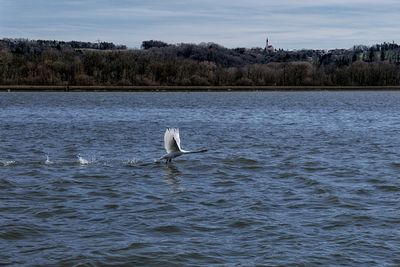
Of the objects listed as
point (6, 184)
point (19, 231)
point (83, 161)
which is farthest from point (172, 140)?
point (19, 231)

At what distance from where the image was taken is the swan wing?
80.4ft

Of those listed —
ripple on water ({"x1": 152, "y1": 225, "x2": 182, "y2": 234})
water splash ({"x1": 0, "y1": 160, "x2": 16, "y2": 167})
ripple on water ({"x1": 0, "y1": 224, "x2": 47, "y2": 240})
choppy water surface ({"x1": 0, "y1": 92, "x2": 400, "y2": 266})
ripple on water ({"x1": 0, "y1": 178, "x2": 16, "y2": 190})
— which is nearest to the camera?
choppy water surface ({"x1": 0, "y1": 92, "x2": 400, "y2": 266})

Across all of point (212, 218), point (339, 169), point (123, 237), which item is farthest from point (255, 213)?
point (339, 169)

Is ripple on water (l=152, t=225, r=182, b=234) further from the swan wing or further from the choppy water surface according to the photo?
the swan wing

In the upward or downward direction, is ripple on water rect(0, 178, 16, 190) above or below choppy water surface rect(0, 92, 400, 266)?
above

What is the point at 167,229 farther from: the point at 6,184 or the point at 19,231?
the point at 6,184

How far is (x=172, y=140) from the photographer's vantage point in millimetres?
24688

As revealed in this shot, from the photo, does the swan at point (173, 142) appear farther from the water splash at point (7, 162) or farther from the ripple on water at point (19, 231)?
the ripple on water at point (19, 231)

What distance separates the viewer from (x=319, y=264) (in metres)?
13.2

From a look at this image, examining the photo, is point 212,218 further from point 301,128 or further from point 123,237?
point 301,128

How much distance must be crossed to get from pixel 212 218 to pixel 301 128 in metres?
34.9

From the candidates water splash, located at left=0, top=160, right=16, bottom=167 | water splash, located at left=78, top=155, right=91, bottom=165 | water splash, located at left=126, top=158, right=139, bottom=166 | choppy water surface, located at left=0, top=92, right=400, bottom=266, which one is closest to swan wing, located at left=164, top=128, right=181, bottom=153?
choppy water surface, located at left=0, top=92, right=400, bottom=266

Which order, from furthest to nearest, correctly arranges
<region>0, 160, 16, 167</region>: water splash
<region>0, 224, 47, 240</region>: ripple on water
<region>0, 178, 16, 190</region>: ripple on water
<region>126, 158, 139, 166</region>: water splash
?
1. <region>126, 158, 139, 166</region>: water splash
2. <region>0, 160, 16, 167</region>: water splash
3. <region>0, 178, 16, 190</region>: ripple on water
4. <region>0, 224, 47, 240</region>: ripple on water

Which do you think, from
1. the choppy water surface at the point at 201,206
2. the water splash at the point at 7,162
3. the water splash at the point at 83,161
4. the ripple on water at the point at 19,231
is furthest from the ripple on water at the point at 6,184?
the ripple on water at the point at 19,231
